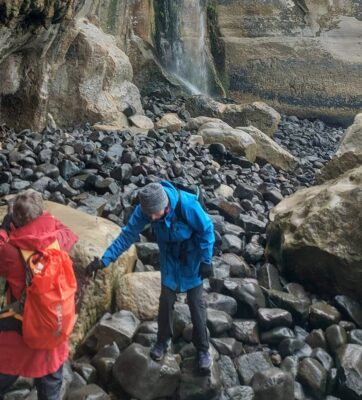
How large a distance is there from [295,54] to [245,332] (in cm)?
1721

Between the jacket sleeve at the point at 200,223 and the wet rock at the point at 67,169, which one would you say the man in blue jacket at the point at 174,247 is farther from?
the wet rock at the point at 67,169

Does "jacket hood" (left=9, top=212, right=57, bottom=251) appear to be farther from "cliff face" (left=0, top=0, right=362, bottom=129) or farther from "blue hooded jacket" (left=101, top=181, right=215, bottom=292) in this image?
"cliff face" (left=0, top=0, right=362, bottom=129)

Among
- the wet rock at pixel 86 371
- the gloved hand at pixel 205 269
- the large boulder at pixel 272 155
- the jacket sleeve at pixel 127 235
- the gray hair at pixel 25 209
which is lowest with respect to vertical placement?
the large boulder at pixel 272 155

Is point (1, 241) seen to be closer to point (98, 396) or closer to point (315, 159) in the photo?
point (98, 396)

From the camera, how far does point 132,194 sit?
24.2 feet

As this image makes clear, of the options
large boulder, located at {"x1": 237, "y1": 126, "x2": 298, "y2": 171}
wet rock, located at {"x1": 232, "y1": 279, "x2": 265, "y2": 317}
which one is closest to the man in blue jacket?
wet rock, located at {"x1": 232, "y1": 279, "x2": 265, "y2": 317}

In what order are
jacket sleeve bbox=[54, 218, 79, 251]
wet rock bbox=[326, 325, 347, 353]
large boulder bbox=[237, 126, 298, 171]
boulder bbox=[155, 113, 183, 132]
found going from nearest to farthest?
1. jacket sleeve bbox=[54, 218, 79, 251]
2. wet rock bbox=[326, 325, 347, 353]
3. large boulder bbox=[237, 126, 298, 171]
4. boulder bbox=[155, 113, 183, 132]

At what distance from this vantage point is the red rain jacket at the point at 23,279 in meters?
3.12

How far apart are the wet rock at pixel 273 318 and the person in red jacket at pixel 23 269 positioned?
2414mm

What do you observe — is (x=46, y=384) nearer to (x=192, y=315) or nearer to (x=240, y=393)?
(x=192, y=315)

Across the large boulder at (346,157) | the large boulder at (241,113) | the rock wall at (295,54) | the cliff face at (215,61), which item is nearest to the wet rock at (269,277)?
the large boulder at (346,157)

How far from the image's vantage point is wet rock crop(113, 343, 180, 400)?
164 inches

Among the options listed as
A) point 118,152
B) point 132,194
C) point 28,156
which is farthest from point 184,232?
point 118,152

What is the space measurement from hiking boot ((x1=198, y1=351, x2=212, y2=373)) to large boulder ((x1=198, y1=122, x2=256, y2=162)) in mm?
7352
